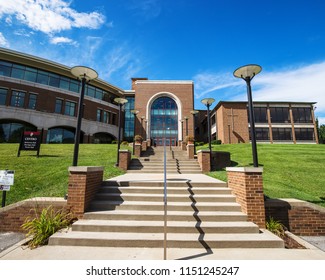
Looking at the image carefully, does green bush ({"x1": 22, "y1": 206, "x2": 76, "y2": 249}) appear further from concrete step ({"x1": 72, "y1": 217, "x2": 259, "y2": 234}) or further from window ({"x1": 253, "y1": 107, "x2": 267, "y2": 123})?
window ({"x1": 253, "y1": 107, "x2": 267, "y2": 123})

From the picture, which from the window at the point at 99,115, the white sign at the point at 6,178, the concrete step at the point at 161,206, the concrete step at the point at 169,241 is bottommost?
the concrete step at the point at 169,241

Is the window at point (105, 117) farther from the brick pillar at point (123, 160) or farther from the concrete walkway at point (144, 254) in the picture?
the concrete walkway at point (144, 254)

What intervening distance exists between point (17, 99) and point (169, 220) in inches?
1223

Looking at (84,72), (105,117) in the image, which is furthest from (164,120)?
(84,72)

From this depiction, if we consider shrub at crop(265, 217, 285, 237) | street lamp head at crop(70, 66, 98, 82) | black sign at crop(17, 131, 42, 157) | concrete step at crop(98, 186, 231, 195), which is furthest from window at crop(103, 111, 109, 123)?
shrub at crop(265, 217, 285, 237)

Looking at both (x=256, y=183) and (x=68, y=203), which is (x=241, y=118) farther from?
(x=68, y=203)

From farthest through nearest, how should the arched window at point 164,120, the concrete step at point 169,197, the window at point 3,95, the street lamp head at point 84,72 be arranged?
the arched window at point 164,120, the window at point 3,95, the street lamp head at point 84,72, the concrete step at point 169,197

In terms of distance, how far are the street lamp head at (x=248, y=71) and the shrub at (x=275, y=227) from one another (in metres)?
4.41

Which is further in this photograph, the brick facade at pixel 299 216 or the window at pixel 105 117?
the window at pixel 105 117

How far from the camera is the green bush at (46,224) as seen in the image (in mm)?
3854

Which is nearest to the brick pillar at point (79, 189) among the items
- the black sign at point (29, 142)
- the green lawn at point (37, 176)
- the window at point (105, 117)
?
the green lawn at point (37, 176)

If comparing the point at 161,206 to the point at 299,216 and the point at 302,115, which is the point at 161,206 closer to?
the point at 299,216

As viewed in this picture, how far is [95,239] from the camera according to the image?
379 centimetres
